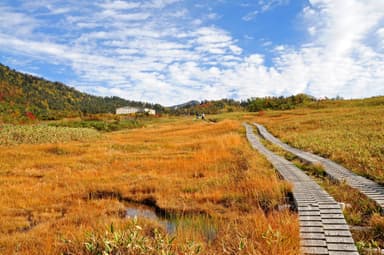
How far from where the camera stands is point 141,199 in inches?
440

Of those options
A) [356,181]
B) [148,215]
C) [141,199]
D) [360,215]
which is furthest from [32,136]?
[360,215]

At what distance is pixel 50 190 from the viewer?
12078 mm

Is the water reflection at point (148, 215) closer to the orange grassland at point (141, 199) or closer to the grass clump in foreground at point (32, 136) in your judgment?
the orange grassland at point (141, 199)

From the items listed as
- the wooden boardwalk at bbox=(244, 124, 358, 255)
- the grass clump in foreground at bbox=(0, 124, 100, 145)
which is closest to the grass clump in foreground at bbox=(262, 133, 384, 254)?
the wooden boardwalk at bbox=(244, 124, 358, 255)

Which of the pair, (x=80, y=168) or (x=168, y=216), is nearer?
(x=168, y=216)

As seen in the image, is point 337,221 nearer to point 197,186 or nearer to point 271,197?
point 271,197

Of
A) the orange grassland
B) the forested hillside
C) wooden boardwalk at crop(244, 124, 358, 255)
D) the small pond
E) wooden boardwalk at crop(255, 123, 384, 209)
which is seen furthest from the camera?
the forested hillside

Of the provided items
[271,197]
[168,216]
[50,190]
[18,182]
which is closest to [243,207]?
[271,197]

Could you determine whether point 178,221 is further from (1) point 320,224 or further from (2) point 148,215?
(1) point 320,224

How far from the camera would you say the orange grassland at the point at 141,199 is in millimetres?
6117

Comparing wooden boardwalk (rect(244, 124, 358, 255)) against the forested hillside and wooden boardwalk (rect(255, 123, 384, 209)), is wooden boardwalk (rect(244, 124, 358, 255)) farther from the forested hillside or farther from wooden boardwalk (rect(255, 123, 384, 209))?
the forested hillside

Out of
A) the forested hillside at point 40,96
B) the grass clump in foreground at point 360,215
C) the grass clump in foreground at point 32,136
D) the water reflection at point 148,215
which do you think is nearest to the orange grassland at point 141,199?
the water reflection at point 148,215

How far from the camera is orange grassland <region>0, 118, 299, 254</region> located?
6117mm

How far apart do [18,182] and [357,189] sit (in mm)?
13450
